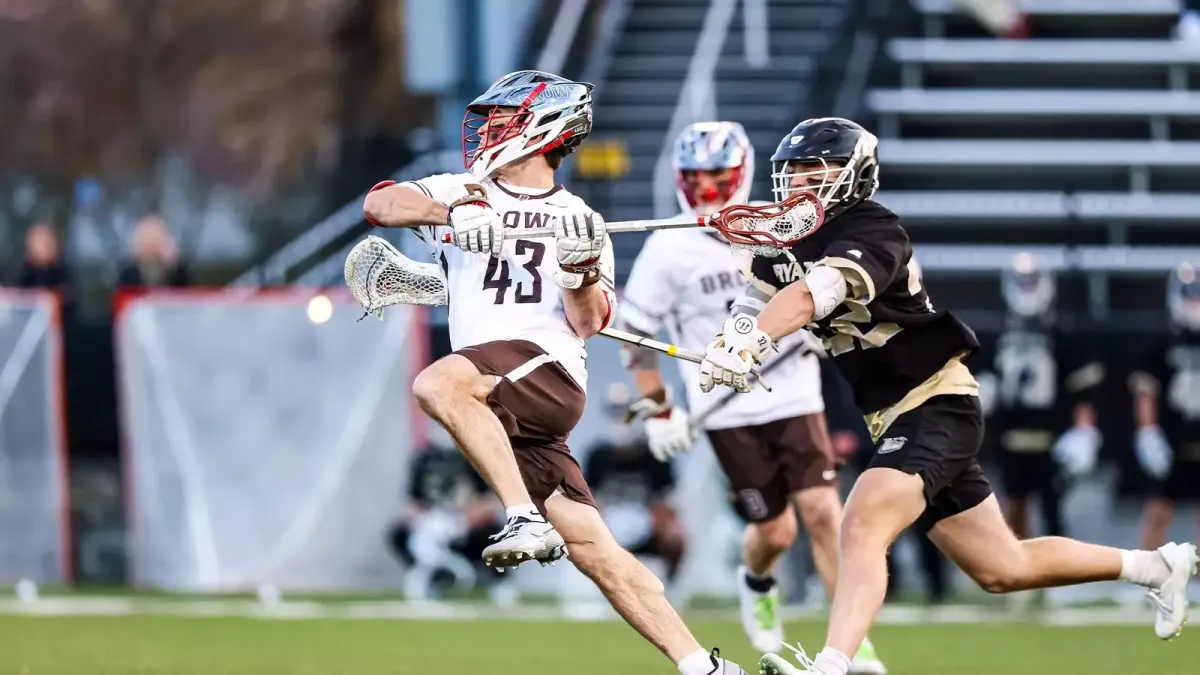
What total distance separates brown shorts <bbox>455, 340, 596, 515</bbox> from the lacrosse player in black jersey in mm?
725

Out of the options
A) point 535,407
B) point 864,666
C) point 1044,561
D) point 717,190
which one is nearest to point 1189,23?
point 717,190

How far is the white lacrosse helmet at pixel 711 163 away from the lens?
1027 centimetres

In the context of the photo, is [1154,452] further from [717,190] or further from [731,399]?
[717,190]

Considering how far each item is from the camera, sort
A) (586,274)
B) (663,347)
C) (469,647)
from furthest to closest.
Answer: (469,647)
(663,347)
(586,274)

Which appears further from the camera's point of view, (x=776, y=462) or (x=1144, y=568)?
(x=776, y=462)

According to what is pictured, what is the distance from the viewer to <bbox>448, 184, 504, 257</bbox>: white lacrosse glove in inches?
294

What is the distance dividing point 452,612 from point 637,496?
5.28 ft

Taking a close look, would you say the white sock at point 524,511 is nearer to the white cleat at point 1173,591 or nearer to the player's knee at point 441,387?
the player's knee at point 441,387

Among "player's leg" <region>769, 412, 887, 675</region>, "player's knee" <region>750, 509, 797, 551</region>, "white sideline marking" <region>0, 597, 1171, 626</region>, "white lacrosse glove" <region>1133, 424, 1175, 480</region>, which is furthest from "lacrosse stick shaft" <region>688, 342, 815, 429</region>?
"white lacrosse glove" <region>1133, 424, 1175, 480</region>

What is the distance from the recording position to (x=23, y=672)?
9898 mm

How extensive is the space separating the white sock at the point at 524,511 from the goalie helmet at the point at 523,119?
1283mm

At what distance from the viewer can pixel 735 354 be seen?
292 inches

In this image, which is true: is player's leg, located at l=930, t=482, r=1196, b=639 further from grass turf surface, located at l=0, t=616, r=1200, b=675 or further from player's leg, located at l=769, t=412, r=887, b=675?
player's leg, located at l=769, t=412, r=887, b=675

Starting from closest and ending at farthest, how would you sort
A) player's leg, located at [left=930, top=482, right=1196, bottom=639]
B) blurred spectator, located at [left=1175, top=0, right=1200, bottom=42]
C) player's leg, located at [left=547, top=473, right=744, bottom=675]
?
player's leg, located at [left=547, top=473, right=744, bottom=675] < player's leg, located at [left=930, top=482, right=1196, bottom=639] < blurred spectator, located at [left=1175, top=0, right=1200, bottom=42]
